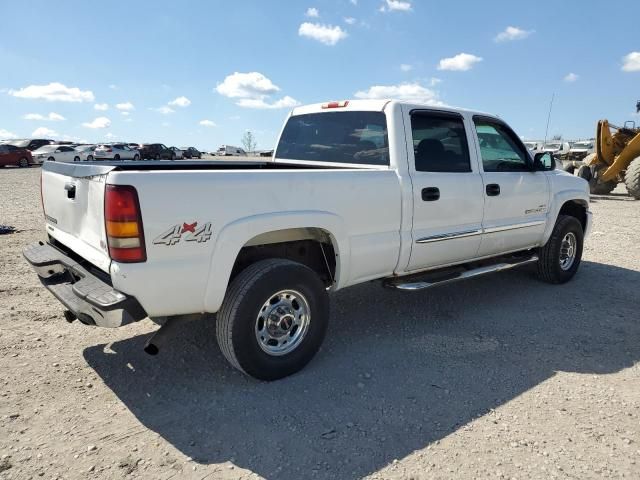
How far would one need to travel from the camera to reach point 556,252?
5516mm

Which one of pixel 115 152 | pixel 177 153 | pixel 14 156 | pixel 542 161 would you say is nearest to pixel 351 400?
pixel 542 161

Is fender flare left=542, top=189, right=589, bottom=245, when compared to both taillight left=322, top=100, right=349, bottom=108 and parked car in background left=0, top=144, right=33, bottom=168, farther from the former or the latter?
parked car in background left=0, top=144, right=33, bottom=168

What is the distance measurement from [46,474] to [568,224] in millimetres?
5393

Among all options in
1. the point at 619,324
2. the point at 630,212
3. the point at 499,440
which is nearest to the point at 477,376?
the point at 499,440

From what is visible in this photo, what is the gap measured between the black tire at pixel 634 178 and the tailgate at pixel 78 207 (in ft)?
47.6

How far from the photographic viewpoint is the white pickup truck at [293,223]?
268 cm

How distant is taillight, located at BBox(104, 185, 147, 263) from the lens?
8.41ft

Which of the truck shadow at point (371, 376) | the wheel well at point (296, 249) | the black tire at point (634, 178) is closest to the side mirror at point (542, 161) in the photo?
the truck shadow at point (371, 376)

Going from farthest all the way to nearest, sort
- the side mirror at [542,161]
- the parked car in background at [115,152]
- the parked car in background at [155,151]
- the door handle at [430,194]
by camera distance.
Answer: the parked car in background at [155,151]
the parked car in background at [115,152]
the side mirror at [542,161]
the door handle at [430,194]

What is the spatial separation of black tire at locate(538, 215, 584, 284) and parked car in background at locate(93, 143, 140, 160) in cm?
3285

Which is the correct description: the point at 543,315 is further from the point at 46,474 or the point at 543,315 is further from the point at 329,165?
the point at 46,474

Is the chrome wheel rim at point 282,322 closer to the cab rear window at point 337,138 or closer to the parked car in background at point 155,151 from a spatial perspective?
the cab rear window at point 337,138

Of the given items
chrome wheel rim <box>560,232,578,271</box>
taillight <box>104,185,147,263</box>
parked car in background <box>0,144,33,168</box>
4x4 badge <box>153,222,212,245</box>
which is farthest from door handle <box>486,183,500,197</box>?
parked car in background <box>0,144,33,168</box>

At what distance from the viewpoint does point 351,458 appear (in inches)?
99.5
